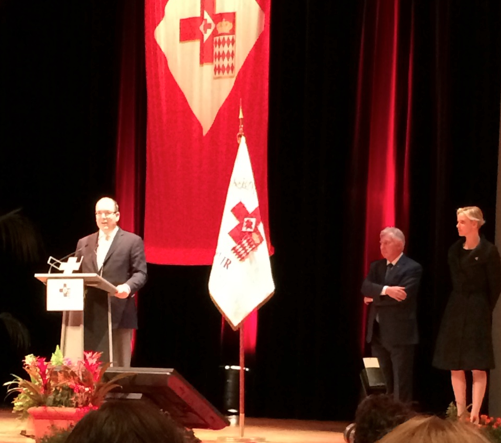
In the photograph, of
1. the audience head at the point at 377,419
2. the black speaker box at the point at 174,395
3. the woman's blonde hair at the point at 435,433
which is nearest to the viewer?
the woman's blonde hair at the point at 435,433

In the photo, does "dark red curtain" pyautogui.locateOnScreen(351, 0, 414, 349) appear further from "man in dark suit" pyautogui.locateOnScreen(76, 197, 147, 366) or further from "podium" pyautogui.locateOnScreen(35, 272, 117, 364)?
"podium" pyautogui.locateOnScreen(35, 272, 117, 364)

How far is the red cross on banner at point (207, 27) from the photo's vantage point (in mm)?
6672

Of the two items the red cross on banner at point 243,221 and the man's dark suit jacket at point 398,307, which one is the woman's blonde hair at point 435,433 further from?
the man's dark suit jacket at point 398,307

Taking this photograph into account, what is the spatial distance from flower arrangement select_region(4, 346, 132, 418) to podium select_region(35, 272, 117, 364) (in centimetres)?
33

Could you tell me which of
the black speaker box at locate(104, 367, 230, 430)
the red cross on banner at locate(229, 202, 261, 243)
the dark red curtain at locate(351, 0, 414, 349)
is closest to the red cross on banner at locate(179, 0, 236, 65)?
the dark red curtain at locate(351, 0, 414, 349)

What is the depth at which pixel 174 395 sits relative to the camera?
10.6 feet

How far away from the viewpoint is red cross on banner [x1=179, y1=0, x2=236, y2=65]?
667cm

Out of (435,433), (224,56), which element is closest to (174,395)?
(435,433)

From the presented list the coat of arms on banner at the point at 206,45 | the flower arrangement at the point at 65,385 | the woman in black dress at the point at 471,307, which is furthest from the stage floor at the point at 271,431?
the coat of arms on banner at the point at 206,45

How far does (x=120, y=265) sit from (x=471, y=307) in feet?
7.75

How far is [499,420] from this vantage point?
366 centimetres

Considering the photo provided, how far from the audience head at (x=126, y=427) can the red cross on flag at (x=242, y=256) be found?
15.1 feet

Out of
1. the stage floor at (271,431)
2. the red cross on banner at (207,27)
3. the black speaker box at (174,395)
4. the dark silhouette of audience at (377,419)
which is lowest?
the stage floor at (271,431)

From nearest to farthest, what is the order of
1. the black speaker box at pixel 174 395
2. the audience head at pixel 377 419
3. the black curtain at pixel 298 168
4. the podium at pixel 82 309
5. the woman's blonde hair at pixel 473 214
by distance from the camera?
the audience head at pixel 377 419 < the black speaker box at pixel 174 395 < the podium at pixel 82 309 < the woman's blonde hair at pixel 473 214 < the black curtain at pixel 298 168
